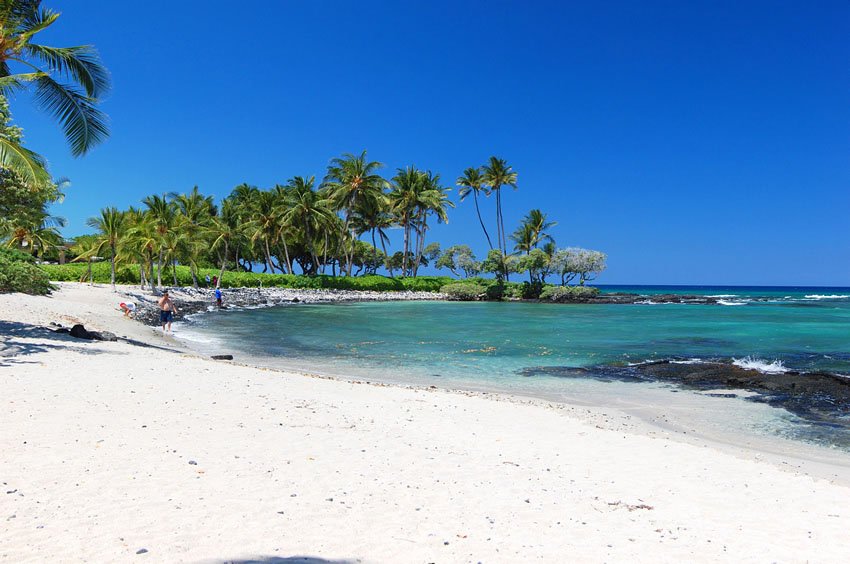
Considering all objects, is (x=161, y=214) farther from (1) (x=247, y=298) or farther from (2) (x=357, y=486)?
(2) (x=357, y=486)

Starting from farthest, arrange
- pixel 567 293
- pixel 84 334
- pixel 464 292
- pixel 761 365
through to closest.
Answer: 1. pixel 464 292
2. pixel 567 293
3. pixel 761 365
4. pixel 84 334

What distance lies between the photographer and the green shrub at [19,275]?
15.5 m

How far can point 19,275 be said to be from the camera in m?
16.0

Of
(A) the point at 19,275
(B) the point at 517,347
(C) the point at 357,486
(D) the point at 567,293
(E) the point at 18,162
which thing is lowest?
(B) the point at 517,347

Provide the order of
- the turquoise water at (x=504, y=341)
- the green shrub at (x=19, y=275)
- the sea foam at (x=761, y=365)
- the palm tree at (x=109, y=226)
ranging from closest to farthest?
the sea foam at (x=761, y=365) → the green shrub at (x=19, y=275) → the turquoise water at (x=504, y=341) → the palm tree at (x=109, y=226)

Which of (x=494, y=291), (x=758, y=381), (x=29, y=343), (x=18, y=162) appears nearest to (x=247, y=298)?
(x=494, y=291)

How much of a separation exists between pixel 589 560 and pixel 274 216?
2313 inches

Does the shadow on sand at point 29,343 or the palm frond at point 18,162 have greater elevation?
the palm frond at point 18,162

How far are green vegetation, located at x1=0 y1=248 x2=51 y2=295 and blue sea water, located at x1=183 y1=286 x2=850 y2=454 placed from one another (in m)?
5.33

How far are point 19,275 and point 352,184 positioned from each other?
144 ft

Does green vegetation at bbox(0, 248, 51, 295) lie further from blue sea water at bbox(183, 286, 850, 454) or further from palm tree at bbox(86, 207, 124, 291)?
palm tree at bbox(86, 207, 124, 291)

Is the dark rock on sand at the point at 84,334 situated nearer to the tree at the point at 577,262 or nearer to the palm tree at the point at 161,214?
the palm tree at the point at 161,214

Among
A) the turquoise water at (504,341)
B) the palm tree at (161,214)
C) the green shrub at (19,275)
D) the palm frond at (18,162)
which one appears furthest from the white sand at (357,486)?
the palm tree at (161,214)

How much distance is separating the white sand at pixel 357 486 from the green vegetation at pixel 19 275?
28.1 feet
